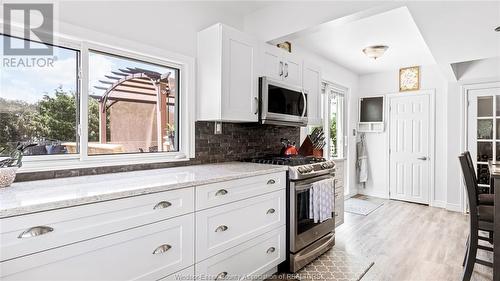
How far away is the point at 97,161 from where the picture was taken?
1993mm

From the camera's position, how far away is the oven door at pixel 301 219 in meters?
2.42

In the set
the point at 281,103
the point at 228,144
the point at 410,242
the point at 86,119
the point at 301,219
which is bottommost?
the point at 410,242

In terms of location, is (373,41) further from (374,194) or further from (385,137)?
(374,194)

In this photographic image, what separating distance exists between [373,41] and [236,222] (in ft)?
9.91

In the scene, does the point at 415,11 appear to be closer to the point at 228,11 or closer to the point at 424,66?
the point at 228,11

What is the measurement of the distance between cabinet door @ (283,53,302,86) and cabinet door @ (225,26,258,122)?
0.47 m

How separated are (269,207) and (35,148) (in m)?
1.70

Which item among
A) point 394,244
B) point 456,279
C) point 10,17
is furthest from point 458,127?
point 10,17

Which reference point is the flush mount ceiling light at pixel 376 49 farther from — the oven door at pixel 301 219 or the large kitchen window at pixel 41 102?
the large kitchen window at pixel 41 102

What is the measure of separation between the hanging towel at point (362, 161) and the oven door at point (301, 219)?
325cm

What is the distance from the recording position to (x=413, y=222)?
3.88 m

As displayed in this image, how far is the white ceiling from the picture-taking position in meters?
2.97

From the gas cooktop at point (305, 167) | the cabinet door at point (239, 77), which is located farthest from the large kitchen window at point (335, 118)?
the cabinet door at point (239, 77)

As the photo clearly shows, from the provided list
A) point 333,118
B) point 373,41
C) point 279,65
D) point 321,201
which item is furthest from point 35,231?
point 333,118
